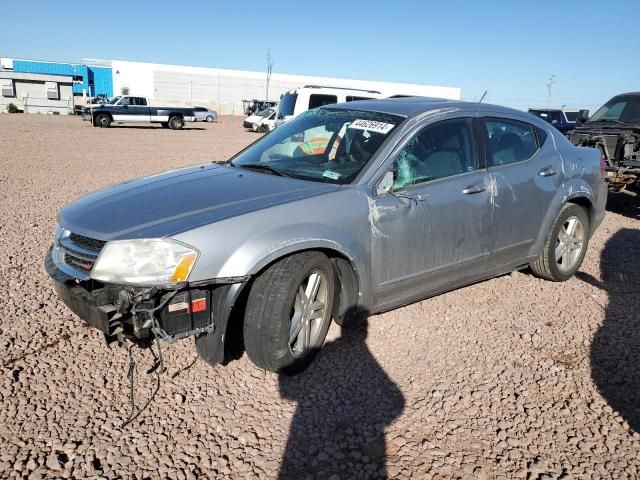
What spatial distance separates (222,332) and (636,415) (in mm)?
2351

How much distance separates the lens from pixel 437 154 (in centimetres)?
378

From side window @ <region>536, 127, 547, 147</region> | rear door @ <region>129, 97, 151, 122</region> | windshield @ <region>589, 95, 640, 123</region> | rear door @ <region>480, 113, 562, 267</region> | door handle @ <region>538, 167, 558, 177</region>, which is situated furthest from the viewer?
rear door @ <region>129, 97, 151, 122</region>

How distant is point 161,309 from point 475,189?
2408 mm

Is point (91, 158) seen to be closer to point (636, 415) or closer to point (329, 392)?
point (329, 392)

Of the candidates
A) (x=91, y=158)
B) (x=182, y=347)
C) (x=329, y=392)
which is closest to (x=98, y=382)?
(x=182, y=347)

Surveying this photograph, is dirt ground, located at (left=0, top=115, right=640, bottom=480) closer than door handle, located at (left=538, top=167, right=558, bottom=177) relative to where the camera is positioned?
Yes

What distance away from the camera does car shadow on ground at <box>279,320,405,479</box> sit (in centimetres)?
248

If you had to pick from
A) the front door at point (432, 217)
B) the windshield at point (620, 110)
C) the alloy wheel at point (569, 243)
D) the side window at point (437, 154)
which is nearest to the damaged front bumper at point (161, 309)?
the front door at point (432, 217)

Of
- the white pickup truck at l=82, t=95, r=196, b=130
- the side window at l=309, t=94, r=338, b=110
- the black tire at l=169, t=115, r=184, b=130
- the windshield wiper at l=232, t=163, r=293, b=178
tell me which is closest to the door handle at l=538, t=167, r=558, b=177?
the windshield wiper at l=232, t=163, r=293, b=178

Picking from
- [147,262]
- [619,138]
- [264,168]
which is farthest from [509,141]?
[619,138]

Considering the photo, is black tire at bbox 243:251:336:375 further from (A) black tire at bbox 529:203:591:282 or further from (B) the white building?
(B) the white building

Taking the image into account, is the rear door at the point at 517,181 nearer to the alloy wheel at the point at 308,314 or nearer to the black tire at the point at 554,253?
the black tire at the point at 554,253

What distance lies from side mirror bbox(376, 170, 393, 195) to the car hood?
28cm

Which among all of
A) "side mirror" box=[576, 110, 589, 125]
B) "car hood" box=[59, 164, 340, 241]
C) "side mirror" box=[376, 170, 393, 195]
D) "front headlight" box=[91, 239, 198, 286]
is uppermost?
"side mirror" box=[576, 110, 589, 125]
